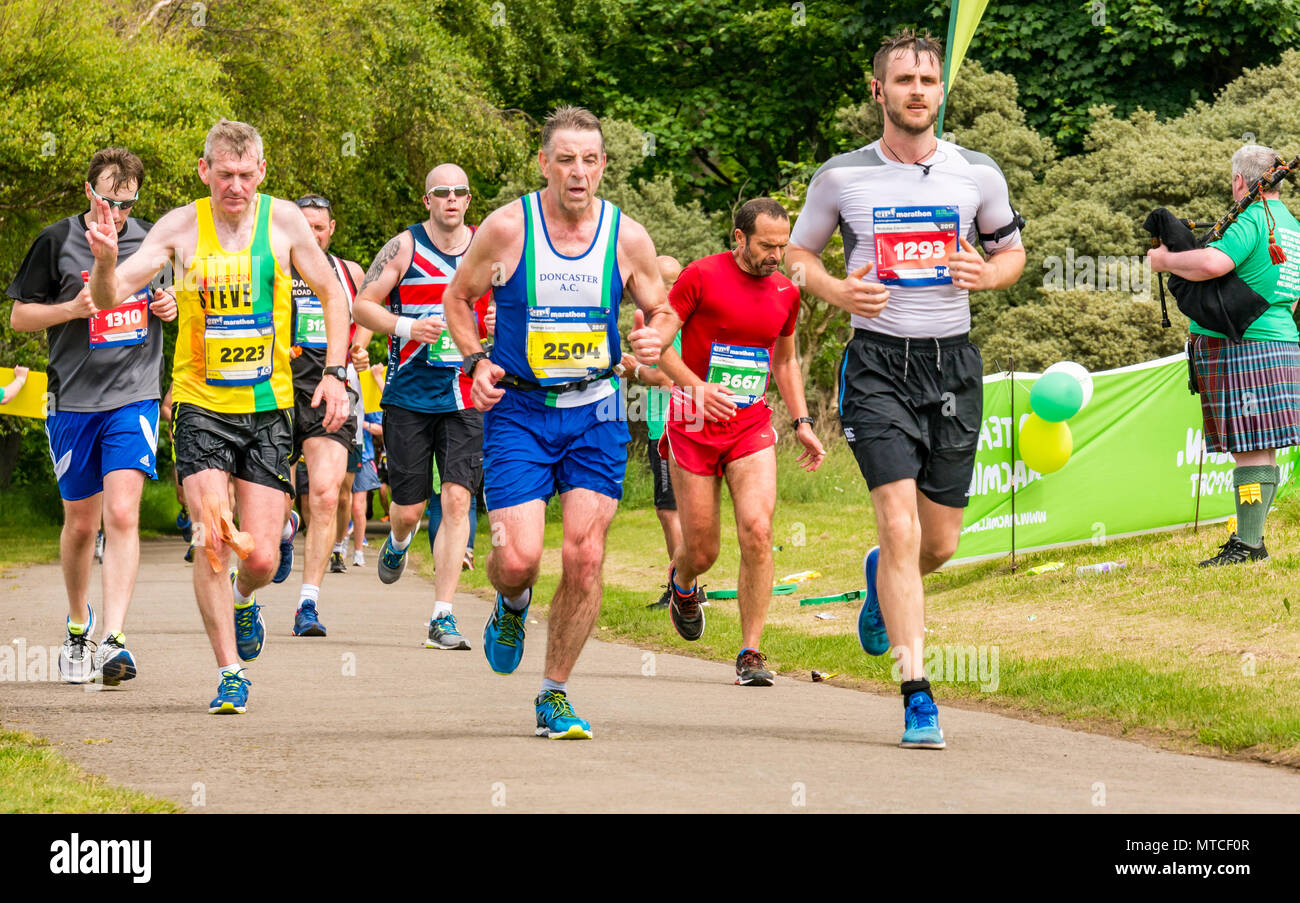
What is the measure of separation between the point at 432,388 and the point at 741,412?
8.47 feet

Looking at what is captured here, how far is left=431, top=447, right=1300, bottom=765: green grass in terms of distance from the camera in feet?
25.1

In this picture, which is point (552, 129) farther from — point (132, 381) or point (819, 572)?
point (819, 572)

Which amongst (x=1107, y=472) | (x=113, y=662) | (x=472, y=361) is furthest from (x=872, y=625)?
(x=1107, y=472)

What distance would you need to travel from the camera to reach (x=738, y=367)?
376 inches

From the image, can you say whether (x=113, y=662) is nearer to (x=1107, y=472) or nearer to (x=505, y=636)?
(x=505, y=636)

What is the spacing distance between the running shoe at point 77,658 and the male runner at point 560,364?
9.86ft

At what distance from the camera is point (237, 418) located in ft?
25.8

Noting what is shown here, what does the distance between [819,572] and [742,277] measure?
6053 mm

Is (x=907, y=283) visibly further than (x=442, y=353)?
No

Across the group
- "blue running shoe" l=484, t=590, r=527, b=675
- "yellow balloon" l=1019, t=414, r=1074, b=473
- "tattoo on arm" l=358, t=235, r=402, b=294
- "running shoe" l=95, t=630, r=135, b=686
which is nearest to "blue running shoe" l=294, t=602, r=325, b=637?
"tattoo on arm" l=358, t=235, r=402, b=294

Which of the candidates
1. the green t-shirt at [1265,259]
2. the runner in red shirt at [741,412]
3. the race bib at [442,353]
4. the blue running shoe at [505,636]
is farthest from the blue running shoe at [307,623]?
the green t-shirt at [1265,259]

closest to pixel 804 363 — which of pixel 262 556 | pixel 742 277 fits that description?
pixel 742 277

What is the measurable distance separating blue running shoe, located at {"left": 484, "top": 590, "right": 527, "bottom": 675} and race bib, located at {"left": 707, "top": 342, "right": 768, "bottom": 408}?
2.29 m

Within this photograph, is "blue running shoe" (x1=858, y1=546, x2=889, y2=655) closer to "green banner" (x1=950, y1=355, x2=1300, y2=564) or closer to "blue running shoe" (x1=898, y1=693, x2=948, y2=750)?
"blue running shoe" (x1=898, y1=693, x2=948, y2=750)
